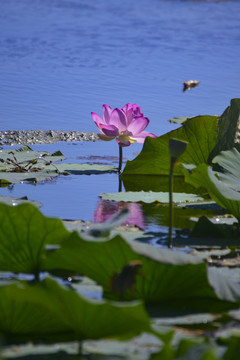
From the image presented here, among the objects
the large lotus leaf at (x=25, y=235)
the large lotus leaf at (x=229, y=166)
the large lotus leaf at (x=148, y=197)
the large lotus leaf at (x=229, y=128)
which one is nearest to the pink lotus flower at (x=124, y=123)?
the large lotus leaf at (x=229, y=128)

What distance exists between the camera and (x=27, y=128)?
3.81 m

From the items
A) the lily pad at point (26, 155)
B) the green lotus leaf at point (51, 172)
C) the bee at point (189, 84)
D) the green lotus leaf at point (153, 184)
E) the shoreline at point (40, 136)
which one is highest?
the bee at point (189, 84)

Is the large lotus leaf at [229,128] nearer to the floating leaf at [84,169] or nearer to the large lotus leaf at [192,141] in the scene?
the large lotus leaf at [192,141]

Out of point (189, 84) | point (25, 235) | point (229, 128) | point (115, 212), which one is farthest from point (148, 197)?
point (189, 84)

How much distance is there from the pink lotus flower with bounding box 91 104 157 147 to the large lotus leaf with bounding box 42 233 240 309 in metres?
1.52

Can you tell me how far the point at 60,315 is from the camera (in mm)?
1029

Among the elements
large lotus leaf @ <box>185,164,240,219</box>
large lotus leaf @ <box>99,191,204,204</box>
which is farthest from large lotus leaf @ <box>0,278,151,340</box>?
large lotus leaf @ <box>99,191,204,204</box>

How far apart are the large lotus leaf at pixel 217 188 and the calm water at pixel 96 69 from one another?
43 cm

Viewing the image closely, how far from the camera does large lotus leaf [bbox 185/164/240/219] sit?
1.71 metres

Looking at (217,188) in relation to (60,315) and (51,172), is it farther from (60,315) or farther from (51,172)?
(51,172)

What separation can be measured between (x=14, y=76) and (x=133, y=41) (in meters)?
3.11

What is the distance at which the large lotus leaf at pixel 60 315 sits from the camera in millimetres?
965

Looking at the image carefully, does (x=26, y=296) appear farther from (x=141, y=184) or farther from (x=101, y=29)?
(x=101, y=29)

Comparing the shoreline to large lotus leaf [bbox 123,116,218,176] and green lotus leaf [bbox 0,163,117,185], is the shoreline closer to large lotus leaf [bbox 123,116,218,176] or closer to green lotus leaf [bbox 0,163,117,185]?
green lotus leaf [bbox 0,163,117,185]
